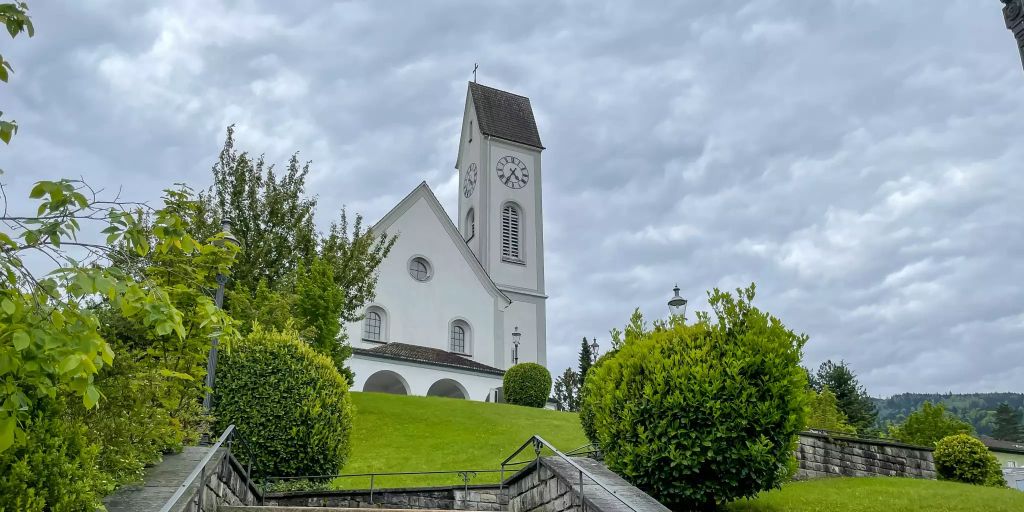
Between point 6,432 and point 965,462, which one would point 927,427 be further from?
point 6,432

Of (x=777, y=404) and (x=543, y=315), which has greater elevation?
(x=543, y=315)

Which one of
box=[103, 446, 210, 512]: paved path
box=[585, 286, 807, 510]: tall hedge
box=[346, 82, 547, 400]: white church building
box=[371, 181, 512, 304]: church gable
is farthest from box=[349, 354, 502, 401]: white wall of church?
box=[103, 446, 210, 512]: paved path

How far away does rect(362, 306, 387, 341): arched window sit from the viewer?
3644 centimetres

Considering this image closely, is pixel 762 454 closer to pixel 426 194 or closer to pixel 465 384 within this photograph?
pixel 465 384

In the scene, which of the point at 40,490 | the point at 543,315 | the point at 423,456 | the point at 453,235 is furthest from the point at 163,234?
the point at 543,315

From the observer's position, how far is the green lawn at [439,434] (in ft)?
59.7

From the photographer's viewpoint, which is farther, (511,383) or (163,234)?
(511,383)

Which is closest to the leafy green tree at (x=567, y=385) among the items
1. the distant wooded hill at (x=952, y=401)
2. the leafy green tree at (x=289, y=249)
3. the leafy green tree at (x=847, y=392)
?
the leafy green tree at (x=847, y=392)

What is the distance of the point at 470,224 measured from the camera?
4688 cm

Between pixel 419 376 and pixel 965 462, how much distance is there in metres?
21.5

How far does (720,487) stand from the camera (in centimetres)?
948

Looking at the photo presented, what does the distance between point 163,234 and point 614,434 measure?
6277 mm

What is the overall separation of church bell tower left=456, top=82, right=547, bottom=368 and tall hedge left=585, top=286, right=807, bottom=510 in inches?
1171

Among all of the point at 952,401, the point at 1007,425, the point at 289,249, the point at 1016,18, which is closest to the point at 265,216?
the point at 289,249
